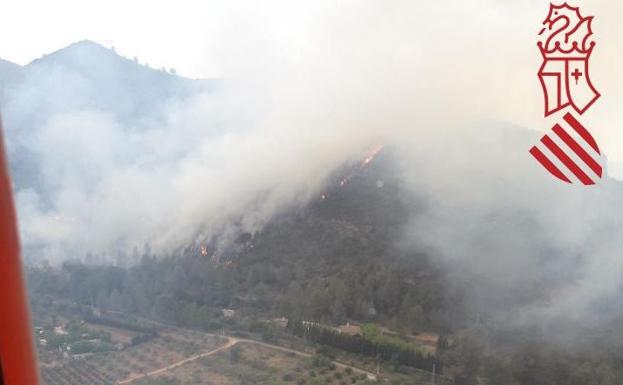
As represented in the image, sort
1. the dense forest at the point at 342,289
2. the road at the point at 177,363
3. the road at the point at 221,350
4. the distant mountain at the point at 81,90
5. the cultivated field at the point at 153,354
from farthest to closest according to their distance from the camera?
1. the distant mountain at the point at 81,90
2. the cultivated field at the point at 153,354
3. the road at the point at 221,350
4. the road at the point at 177,363
5. the dense forest at the point at 342,289

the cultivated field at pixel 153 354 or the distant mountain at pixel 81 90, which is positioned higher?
the distant mountain at pixel 81 90

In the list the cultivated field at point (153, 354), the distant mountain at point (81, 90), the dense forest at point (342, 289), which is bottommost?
the cultivated field at point (153, 354)

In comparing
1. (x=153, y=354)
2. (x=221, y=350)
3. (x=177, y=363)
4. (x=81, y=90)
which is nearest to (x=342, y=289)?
(x=221, y=350)

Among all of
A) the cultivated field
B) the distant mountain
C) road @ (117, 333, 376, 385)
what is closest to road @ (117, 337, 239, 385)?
road @ (117, 333, 376, 385)

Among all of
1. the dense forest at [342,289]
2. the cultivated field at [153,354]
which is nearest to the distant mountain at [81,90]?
the dense forest at [342,289]

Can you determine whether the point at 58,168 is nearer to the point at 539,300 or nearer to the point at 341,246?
the point at 341,246

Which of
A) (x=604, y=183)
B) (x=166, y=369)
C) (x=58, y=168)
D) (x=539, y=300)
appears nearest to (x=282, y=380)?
(x=166, y=369)

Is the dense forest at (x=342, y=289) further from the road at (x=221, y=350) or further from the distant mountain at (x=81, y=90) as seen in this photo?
the distant mountain at (x=81, y=90)

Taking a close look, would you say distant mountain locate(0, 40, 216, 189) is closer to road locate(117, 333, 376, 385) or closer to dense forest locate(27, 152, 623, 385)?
dense forest locate(27, 152, 623, 385)

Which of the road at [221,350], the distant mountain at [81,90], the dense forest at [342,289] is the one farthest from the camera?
the distant mountain at [81,90]

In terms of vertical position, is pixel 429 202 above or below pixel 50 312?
above

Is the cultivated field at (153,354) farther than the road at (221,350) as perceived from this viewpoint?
Yes
